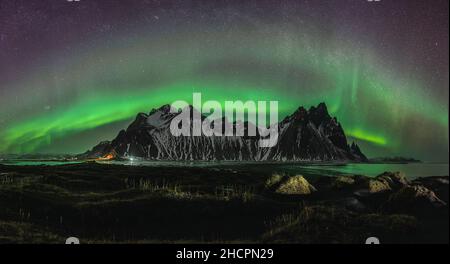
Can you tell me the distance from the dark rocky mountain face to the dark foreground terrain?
368 millimetres

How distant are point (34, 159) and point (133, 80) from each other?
3227mm

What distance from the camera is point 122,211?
10.2 metres

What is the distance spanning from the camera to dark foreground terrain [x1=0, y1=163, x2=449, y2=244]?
32.8 ft

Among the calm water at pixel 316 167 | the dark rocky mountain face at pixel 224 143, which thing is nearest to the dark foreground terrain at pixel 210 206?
the calm water at pixel 316 167

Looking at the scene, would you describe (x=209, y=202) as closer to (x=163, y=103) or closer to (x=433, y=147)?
(x=163, y=103)

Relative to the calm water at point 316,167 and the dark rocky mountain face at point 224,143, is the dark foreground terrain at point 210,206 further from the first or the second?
the dark rocky mountain face at point 224,143

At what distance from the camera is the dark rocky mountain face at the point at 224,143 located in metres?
10.6

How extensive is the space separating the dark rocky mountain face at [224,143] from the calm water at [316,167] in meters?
0.16

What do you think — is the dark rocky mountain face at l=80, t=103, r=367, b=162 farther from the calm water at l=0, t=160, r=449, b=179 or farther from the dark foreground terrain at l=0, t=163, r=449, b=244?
the dark foreground terrain at l=0, t=163, r=449, b=244

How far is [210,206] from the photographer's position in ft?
34.0

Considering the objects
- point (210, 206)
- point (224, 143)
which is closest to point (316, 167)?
point (224, 143)

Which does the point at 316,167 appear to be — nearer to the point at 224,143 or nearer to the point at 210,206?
the point at 224,143

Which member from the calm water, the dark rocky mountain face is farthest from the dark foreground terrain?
the dark rocky mountain face
